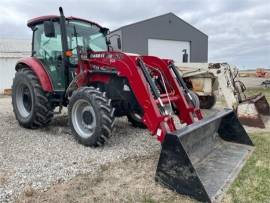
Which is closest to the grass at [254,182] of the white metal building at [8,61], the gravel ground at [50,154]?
the gravel ground at [50,154]

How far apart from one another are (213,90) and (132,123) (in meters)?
3.33

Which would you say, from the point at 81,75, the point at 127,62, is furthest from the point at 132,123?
the point at 127,62

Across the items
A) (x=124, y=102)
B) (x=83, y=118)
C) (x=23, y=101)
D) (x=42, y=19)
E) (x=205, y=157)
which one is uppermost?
(x=42, y=19)

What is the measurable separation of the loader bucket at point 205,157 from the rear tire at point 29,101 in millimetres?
3328

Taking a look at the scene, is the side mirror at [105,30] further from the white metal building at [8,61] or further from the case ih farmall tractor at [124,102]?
the white metal building at [8,61]

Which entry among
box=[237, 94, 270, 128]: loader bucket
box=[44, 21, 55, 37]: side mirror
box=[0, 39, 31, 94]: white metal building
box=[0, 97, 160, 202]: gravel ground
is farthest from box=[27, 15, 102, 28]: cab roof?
box=[0, 39, 31, 94]: white metal building

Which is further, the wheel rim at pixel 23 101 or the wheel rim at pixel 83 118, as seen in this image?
the wheel rim at pixel 23 101

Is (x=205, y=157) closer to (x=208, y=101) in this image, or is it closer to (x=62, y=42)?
(x=62, y=42)

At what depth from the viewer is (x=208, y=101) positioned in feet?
31.3

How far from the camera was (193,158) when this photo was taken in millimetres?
4145

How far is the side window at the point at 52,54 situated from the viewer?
20.5ft

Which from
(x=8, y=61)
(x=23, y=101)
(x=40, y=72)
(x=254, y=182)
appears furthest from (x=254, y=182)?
(x=8, y=61)

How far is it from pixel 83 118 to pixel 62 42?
1.60m

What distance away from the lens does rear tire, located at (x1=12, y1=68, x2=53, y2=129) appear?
6230 millimetres
